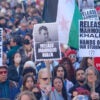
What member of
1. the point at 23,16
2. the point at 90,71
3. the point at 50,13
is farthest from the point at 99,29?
the point at 23,16

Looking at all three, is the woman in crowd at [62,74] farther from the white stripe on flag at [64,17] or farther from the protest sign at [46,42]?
the protest sign at [46,42]

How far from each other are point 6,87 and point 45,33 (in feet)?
3.37

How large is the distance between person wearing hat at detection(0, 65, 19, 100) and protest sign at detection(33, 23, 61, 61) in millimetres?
558

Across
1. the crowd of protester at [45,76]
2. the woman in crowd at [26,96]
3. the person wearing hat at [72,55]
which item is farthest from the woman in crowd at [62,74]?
the woman in crowd at [26,96]

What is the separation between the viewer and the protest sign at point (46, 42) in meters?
11.4

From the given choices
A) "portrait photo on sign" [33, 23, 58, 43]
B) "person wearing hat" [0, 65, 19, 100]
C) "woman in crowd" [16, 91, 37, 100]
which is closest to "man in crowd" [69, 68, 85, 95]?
"portrait photo on sign" [33, 23, 58, 43]

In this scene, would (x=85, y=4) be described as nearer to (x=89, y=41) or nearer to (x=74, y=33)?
(x=74, y=33)

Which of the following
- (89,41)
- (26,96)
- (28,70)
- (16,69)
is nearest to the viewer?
(26,96)

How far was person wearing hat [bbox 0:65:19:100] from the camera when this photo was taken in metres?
11.5

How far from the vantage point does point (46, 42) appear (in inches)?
450

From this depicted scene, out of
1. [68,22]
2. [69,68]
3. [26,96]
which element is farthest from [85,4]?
[26,96]

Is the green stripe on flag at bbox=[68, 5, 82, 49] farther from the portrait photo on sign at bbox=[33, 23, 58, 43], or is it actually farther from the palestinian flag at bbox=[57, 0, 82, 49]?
the portrait photo on sign at bbox=[33, 23, 58, 43]

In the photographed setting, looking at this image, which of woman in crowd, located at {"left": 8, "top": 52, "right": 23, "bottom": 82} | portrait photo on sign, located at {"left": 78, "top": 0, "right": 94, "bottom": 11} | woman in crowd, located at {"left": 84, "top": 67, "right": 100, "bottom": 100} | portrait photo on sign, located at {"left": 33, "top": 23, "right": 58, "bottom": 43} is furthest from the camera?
portrait photo on sign, located at {"left": 78, "top": 0, "right": 94, "bottom": 11}

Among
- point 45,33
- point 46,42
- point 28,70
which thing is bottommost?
point 28,70
